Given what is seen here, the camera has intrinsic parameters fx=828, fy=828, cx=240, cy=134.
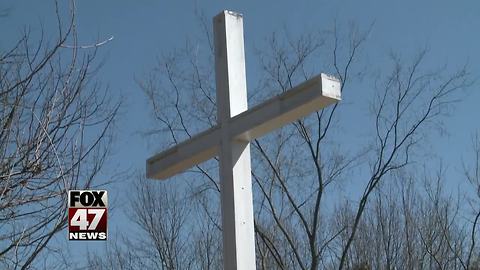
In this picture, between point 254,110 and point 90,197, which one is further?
point 254,110

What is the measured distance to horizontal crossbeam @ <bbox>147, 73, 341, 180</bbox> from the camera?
Answer: 18.5ft

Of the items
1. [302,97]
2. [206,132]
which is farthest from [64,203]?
[302,97]

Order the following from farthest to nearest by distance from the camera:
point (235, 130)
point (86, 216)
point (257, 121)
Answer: point (235, 130)
point (257, 121)
point (86, 216)

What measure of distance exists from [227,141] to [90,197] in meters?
1.19

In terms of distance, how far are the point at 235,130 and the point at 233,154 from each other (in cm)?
18

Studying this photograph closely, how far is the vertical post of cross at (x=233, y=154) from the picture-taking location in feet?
19.6

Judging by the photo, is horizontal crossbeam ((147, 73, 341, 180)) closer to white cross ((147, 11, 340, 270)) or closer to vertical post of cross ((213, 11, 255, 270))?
white cross ((147, 11, 340, 270))

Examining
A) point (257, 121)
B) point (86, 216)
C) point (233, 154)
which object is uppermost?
point (257, 121)

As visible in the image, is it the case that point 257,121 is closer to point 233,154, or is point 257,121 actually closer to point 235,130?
point 235,130

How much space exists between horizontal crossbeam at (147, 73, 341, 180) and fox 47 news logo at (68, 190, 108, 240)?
3.84 ft

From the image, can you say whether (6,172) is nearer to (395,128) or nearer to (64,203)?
(64,203)

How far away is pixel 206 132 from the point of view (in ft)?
21.5

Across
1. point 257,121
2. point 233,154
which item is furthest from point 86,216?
point 257,121

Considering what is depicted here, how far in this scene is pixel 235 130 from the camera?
6.21m
